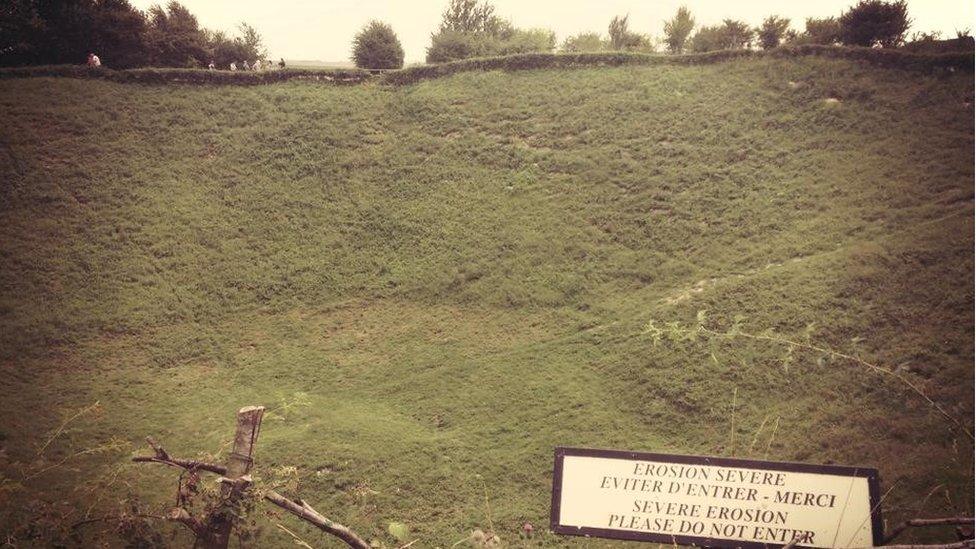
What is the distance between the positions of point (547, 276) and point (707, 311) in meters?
2.55

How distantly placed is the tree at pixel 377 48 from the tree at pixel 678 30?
20.1ft

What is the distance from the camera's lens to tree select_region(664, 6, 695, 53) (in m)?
12.9

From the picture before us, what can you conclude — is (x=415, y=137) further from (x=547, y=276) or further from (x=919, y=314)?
(x=919, y=314)

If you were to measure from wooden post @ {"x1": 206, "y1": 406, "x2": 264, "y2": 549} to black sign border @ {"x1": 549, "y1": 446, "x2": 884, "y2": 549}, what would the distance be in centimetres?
144

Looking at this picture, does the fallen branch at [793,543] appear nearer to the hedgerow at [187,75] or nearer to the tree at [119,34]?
A: the hedgerow at [187,75]

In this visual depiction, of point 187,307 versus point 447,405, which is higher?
point 187,307

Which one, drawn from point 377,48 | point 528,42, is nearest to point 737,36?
point 528,42

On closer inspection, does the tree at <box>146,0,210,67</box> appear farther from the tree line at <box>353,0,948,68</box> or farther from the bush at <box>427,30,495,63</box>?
the bush at <box>427,30,495,63</box>

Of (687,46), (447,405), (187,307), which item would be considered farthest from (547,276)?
(687,46)

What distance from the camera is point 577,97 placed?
43.8 feet

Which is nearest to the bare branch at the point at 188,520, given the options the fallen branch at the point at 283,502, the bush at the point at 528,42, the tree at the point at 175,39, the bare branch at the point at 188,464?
the fallen branch at the point at 283,502

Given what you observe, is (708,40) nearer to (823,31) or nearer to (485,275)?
(823,31)

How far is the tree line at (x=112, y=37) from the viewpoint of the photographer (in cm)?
1105

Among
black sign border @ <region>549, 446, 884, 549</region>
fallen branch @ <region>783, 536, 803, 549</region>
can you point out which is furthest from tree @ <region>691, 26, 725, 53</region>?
fallen branch @ <region>783, 536, 803, 549</region>
